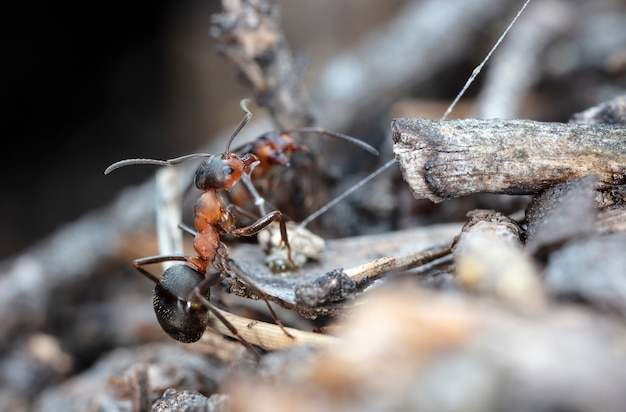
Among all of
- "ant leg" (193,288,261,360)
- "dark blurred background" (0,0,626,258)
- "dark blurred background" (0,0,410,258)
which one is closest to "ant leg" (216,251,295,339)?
"ant leg" (193,288,261,360)

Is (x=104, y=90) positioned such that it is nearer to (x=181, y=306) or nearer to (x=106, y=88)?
(x=106, y=88)

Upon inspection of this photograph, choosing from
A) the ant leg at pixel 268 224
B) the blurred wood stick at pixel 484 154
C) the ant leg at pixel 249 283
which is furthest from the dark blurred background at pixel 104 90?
the blurred wood stick at pixel 484 154

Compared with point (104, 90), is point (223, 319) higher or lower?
lower

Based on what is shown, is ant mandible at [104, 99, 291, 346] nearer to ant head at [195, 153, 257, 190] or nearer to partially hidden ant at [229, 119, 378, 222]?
ant head at [195, 153, 257, 190]

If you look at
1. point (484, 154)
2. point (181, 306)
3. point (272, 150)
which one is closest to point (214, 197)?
point (272, 150)

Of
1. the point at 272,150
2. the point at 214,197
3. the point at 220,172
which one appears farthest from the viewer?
the point at 272,150

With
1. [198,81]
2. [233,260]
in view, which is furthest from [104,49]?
[233,260]
